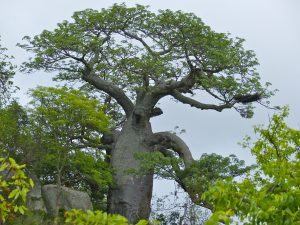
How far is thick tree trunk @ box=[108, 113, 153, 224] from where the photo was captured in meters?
15.1

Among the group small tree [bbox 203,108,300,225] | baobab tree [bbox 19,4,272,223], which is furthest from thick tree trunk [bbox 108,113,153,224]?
small tree [bbox 203,108,300,225]

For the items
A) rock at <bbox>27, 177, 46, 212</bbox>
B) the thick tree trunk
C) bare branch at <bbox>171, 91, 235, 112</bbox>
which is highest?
bare branch at <bbox>171, 91, 235, 112</bbox>

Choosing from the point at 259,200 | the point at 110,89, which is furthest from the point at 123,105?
the point at 259,200

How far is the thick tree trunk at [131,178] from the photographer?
1509 centimetres

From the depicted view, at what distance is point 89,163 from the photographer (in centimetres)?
1417

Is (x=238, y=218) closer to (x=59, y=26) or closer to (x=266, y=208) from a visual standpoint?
(x=266, y=208)

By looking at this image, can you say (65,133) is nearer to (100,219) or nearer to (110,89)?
(110,89)

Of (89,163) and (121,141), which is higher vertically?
(121,141)

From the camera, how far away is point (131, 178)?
15273 millimetres

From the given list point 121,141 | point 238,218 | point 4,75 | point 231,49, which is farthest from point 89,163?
point 238,218

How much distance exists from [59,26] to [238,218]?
42.6 feet

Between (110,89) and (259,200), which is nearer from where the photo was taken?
(259,200)

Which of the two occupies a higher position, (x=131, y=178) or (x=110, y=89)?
(x=110, y=89)

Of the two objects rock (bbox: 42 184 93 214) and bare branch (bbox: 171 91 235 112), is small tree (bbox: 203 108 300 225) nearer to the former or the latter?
rock (bbox: 42 184 93 214)
